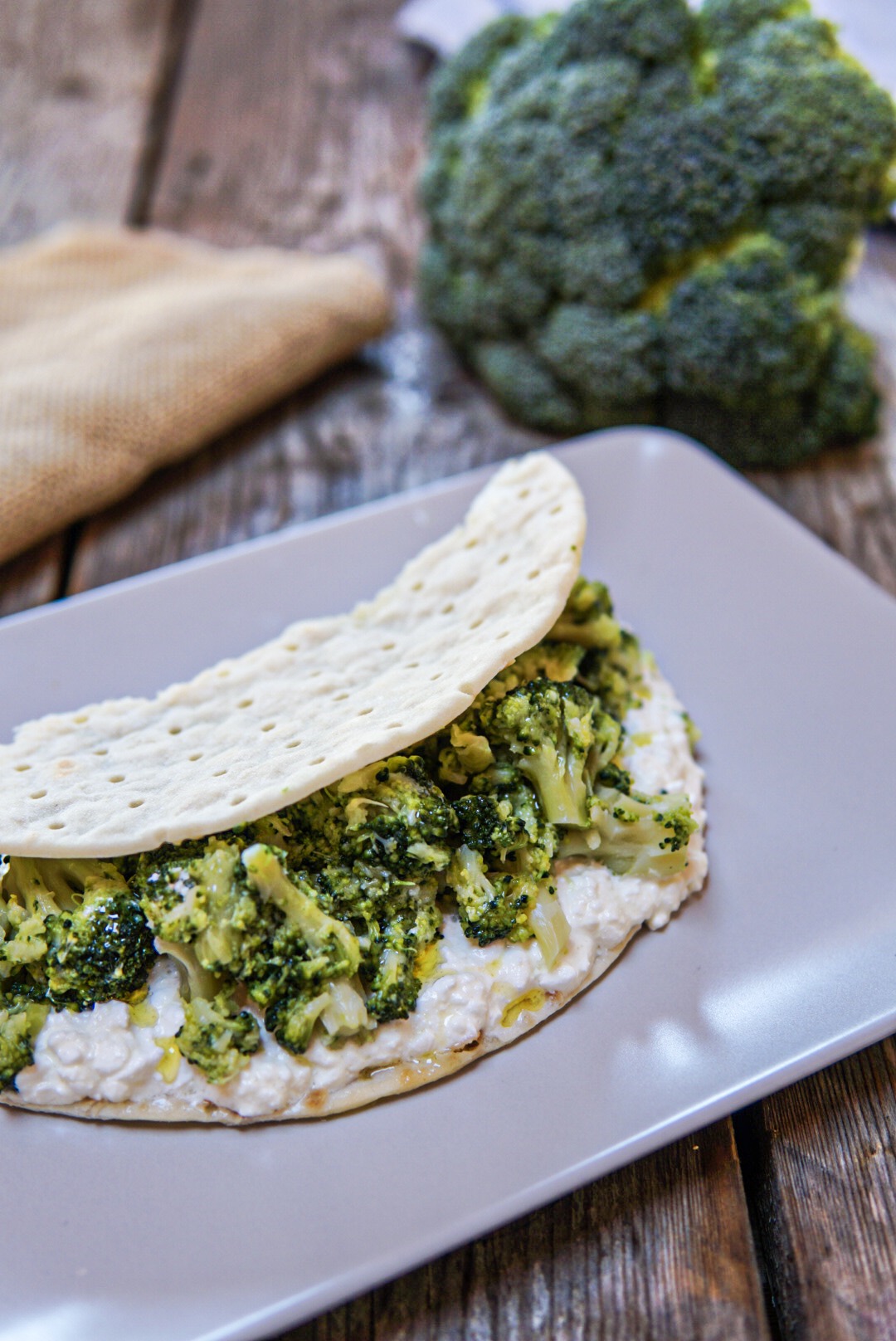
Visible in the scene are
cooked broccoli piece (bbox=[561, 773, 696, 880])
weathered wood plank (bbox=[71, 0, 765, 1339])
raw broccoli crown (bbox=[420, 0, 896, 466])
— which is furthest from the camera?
raw broccoli crown (bbox=[420, 0, 896, 466])

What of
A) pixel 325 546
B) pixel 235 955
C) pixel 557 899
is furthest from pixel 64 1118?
pixel 325 546

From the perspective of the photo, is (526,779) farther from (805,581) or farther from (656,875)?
(805,581)

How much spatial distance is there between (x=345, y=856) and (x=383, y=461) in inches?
78.1

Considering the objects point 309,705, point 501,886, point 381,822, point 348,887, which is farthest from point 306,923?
point 309,705

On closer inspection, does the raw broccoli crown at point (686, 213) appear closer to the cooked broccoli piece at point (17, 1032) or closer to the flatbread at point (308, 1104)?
the flatbread at point (308, 1104)

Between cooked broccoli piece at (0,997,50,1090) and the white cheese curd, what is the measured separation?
0.06ft

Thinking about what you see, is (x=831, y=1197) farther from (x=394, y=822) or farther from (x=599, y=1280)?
(x=394, y=822)

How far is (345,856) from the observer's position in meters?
1.98

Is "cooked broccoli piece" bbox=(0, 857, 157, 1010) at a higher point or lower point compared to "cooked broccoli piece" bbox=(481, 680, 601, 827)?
lower

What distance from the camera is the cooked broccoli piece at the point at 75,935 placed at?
184cm

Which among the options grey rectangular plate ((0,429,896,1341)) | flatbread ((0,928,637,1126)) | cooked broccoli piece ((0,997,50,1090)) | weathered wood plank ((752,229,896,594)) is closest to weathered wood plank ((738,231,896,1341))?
grey rectangular plate ((0,429,896,1341))

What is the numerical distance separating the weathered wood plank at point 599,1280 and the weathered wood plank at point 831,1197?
0.31 feet

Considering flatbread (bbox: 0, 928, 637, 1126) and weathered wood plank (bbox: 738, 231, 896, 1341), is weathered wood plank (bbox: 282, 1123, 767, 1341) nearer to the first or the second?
weathered wood plank (bbox: 738, 231, 896, 1341)

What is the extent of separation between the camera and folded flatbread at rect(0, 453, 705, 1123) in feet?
5.96
